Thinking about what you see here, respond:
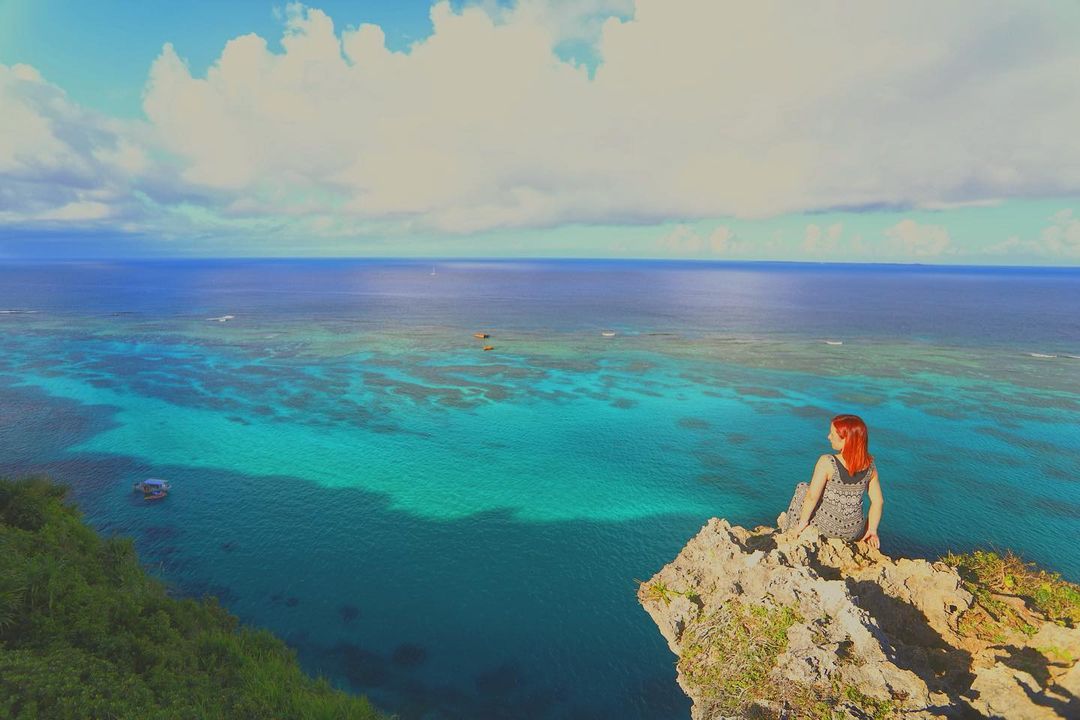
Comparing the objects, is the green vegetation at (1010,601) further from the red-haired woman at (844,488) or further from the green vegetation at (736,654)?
the green vegetation at (736,654)

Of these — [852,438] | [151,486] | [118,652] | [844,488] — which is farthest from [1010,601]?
[151,486]

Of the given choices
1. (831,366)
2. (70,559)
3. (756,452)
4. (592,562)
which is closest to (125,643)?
(70,559)

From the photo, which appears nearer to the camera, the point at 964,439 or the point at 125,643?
the point at 125,643

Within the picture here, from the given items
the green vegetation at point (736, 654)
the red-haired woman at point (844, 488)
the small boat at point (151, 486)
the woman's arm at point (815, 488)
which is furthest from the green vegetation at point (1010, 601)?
the small boat at point (151, 486)

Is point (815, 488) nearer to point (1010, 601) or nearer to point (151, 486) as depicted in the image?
point (1010, 601)

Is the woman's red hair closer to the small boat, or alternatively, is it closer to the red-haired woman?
the red-haired woman

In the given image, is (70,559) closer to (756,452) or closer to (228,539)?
(228,539)
